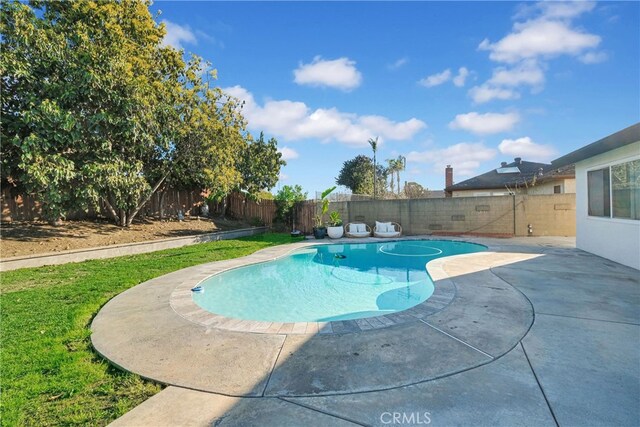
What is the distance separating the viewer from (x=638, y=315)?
418 cm

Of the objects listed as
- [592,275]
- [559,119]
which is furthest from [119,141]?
[559,119]

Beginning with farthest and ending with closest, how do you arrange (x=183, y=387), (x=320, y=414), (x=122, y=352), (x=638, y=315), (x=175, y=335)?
(x=638, y=315), (x=175, y=335), (x=122, y=352), (x=183, y=387), (x=320, y=414)

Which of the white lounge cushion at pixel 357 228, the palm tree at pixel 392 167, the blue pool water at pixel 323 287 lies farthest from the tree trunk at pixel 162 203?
the palm tree at pixel 392 167

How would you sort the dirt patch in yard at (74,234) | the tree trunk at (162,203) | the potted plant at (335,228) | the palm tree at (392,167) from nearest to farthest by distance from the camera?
1. the dirt patch in yard at (74,234)
2. the potted plant at (335,228)
3. the tree trunk at (162,203)
4. the palm tree at (392,167)

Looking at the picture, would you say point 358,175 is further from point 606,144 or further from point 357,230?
point 606,144

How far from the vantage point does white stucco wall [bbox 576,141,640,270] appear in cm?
698

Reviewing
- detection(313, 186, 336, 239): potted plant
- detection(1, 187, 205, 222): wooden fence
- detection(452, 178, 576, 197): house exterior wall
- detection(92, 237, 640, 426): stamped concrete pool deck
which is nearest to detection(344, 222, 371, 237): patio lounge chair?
detection(313, 186, 336, 239): potted plant

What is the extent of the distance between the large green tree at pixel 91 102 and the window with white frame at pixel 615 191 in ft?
45.1

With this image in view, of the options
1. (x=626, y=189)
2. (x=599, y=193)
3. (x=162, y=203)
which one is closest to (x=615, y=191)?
(x=626, y=189)

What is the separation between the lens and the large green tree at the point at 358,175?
41875mm

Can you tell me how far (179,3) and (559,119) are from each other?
16.0 metres

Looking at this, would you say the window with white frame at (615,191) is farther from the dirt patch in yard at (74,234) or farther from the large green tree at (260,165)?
the large green tree at (260,165)

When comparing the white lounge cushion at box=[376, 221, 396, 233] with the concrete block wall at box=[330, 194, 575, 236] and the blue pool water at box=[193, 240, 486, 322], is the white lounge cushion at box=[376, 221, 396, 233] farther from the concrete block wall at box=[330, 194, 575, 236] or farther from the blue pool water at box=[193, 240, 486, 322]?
the blue pool water at box=[193, 240, 486, 322]

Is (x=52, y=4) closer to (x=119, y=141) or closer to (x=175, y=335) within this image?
(x=119, y=141)
